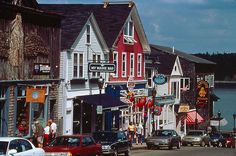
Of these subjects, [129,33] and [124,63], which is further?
[129,33]

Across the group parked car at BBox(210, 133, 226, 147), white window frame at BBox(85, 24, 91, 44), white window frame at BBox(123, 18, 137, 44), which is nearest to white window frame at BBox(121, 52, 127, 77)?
white window frame at BBox(123, 18, 137, 44)

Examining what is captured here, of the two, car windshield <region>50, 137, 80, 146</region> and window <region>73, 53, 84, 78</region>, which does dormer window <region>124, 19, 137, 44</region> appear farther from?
car windshield <region>50, 137, 80, 146</region>

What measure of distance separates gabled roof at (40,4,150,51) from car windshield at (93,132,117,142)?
1119cm

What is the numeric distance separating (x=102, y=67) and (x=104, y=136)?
8575 millimetres

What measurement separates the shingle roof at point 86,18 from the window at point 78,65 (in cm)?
163

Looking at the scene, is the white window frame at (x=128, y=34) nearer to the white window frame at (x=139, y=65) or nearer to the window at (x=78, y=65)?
the white window frame at (x=139, y=65)

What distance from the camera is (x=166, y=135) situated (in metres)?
43.0

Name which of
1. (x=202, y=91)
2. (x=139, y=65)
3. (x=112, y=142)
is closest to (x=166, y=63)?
(x=202, y=91)

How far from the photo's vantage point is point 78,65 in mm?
41031

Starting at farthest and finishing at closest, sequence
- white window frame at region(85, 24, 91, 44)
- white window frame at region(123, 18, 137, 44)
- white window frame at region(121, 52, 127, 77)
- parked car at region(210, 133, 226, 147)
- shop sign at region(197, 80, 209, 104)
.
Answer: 1. shop sign at region(197, 80, 209, 104)
2. parked car at region(210, 133, 226, 147)
3. white window frame at region(123, 18, 137, 44)
4. white window frame at region(121, 52, 127, 77)
5. white window frame at region(85, 24, 91, 44)

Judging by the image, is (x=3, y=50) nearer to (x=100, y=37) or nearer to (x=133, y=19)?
(x=100, y=37)

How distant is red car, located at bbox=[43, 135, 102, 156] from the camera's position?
24498 millimetres

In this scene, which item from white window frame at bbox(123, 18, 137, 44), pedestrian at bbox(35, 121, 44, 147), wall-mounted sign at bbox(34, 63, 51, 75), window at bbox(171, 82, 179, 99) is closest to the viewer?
pedestrian at bbox(35, 121, 44, 147)

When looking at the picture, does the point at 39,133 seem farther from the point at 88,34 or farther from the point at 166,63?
the point at 166,63
